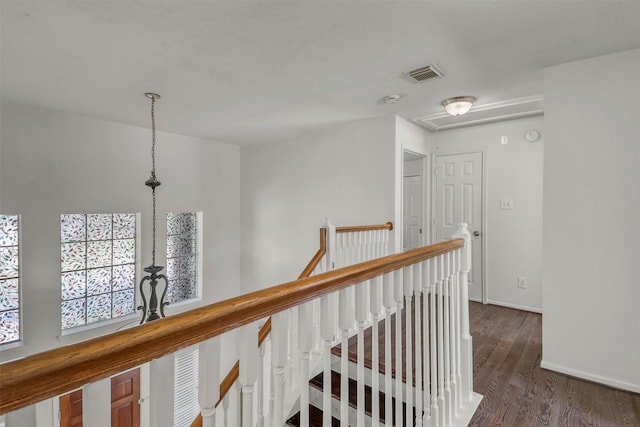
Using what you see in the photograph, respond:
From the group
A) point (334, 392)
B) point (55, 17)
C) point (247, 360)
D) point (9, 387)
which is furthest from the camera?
point (334, 392)

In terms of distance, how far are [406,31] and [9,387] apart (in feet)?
7.52

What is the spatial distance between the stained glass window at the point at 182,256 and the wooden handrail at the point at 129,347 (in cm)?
444

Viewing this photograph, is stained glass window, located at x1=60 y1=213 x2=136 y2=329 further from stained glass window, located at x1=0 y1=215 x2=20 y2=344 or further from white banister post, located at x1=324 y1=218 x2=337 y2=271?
white banister post, located at x1=324 y1=218 x2=337 y2=271

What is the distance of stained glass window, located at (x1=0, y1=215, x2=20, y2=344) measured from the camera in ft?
10.6

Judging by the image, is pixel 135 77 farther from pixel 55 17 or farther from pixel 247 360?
pixel 247 360

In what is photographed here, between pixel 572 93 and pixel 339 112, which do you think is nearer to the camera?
pixel 572 93

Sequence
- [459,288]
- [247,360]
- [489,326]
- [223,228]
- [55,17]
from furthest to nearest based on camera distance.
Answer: [223,228]
[489,326]
[459,288]
[55,17]
[247,360]

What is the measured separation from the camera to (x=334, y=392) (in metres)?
2.21

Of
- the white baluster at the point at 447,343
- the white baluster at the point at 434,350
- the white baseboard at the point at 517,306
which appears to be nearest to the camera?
the white baluster at the point at 434,350

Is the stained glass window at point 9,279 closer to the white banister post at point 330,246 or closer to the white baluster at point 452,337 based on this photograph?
the white banister post at point 330,246

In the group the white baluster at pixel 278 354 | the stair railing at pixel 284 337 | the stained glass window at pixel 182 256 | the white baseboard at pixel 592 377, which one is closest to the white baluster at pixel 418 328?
the stair railing at pixel 284 337

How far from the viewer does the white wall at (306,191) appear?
375 cm

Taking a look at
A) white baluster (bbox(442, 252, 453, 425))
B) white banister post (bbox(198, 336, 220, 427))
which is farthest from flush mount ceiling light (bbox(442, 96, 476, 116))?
white banister post (bbox(198, 336, 220, 427))

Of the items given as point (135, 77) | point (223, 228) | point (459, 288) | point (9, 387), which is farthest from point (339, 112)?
point (9, 387)
